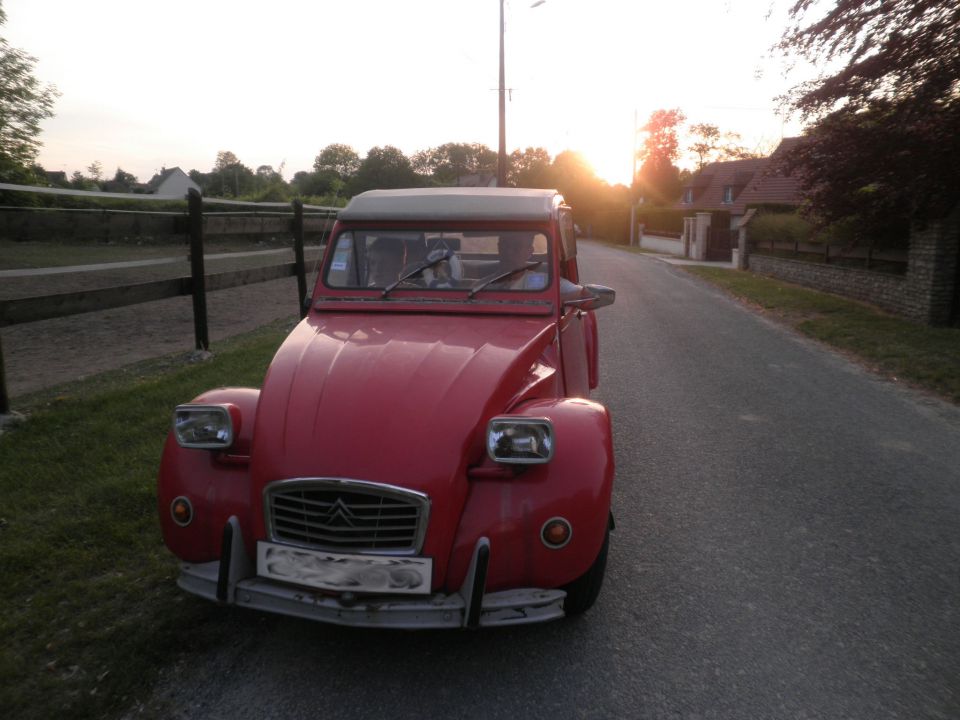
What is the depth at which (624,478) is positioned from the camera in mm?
5316

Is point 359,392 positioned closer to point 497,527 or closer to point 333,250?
point 497,527

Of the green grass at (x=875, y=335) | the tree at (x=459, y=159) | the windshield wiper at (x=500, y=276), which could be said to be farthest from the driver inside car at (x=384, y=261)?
the tree at (x=459, y=159)

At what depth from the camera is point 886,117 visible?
488 inches

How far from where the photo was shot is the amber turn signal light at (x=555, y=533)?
3055 mm

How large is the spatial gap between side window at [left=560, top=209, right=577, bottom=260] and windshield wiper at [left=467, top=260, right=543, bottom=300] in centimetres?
41

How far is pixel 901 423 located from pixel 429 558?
222 inches

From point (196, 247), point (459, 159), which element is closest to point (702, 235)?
point (196, 247)

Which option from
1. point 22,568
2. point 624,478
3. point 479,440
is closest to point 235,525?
point 479,440

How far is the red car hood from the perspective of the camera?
3.05 metres

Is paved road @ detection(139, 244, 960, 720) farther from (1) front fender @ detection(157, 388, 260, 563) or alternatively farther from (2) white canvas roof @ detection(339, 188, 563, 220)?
(2) white canvas roof @ detection(339, 188, 563, 220)

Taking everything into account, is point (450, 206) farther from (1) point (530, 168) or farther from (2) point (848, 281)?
(1) point (530, 168)

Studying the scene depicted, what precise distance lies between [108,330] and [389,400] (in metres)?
9.61

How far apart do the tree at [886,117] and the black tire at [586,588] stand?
1082 centimetres

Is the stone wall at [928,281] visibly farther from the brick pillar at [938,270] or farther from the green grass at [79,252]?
the green grass at [79,252]
